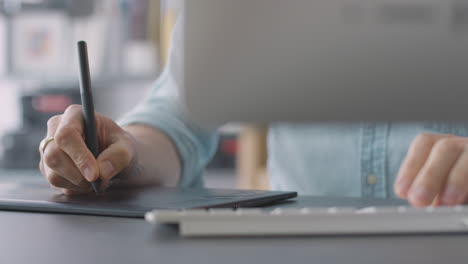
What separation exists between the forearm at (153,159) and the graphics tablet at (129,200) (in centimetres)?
8

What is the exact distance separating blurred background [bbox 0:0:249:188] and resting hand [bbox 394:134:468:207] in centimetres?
179

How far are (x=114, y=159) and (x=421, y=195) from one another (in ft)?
1.20

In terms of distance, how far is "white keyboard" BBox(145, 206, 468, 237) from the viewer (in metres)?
0.41

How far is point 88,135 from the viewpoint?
683 millimetres

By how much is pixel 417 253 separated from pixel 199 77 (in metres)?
0.17

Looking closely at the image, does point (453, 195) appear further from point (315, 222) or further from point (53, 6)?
point (53, 6)

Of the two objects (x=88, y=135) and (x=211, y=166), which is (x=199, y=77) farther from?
(x=211, y=166)

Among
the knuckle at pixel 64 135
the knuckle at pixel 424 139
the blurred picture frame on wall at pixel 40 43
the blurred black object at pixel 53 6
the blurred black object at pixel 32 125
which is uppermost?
the blurred black object at pixel 53 6

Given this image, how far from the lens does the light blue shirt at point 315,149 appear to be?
94cm

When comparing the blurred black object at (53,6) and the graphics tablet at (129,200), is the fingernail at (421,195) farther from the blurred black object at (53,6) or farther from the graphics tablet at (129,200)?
the blurred black object at (53,6)

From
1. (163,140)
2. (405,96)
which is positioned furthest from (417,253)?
(163,140)

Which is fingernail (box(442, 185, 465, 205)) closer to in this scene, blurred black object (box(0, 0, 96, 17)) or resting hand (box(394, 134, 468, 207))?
resting hand (box(394, 134, 468, 207))

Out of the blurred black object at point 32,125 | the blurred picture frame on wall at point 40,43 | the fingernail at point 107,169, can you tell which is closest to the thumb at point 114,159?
the fingernail at point 107,169

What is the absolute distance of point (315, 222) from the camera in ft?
1.35
